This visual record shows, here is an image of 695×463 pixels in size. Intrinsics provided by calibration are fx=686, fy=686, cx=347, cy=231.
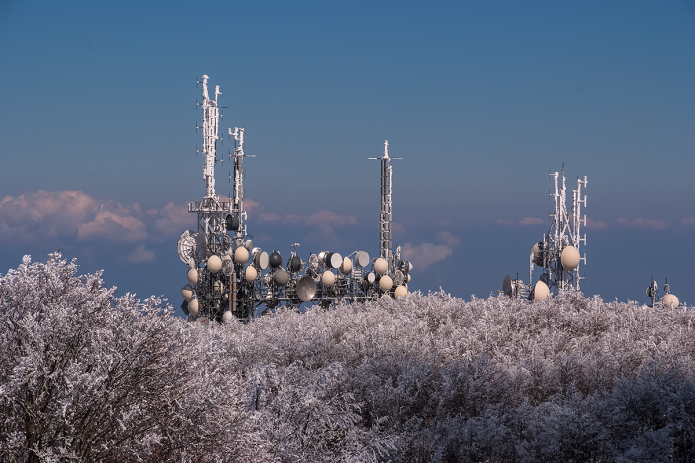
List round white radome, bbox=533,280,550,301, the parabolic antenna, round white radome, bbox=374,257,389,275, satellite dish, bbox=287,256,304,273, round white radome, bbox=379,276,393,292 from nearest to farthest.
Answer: round white radome, bbox=533,280,550,301, the parabolic antenna, satellite dish, bbox=287,256,304,273, round white radome, bbox=379,276,393,292, round white radome, bbox=374,257,389,275

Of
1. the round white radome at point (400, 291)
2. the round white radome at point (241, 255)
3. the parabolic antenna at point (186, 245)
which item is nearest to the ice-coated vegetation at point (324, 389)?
the round white radome at point (241, 255)

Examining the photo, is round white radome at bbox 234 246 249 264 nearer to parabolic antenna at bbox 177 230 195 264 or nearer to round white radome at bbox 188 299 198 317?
parabolic antenna at bbox 177 230 195 264

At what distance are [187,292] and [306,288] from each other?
830 cm

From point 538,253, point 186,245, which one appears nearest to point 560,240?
point 538,253

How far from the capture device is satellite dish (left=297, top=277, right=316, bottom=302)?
158ft

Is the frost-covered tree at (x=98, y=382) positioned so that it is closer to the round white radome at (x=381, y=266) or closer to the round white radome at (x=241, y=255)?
the round white radome at (x=241, y=255)

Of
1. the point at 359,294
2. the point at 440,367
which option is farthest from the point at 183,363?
the point at 359,294

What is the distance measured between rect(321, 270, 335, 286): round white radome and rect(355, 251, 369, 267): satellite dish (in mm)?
3014

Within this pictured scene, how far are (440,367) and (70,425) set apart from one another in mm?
13199

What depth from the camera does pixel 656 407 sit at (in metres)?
18.6

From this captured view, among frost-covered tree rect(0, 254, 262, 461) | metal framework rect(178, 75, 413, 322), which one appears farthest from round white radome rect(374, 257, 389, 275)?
frost-covered tree rect(0, 254, 262, 461)

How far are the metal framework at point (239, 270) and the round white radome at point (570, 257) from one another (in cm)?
1349

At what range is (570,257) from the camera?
41.0m

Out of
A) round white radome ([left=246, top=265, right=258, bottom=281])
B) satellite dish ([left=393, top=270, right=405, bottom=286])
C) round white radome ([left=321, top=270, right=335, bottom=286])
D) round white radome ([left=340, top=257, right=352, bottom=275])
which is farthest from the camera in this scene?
satellite dish ([left=393, top=270, right=405, bottom=286])
